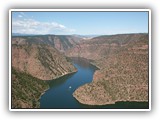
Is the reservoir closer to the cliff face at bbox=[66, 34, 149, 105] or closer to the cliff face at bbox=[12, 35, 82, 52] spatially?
the cliff face at bbox=[66, 34, 149, 105]

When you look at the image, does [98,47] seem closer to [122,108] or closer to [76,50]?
[76,50]

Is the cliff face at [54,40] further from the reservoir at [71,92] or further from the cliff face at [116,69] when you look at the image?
the reservoir at [71,92]

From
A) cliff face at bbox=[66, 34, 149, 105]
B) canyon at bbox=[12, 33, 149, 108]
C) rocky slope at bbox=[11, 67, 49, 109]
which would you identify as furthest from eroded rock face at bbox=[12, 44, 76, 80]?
cliff face at bbox=[66, 34, 149, 105]

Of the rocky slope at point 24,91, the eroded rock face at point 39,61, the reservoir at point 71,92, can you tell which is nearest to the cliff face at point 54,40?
the eroded rock face at point 39,61

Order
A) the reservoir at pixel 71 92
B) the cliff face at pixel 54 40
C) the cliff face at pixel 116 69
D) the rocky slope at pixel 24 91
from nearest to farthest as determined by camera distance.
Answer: the rocky slope at pixel 24 91, the reservoir at pixel 71 92, the cliff face at pixel 116 69, the cliff face at pixel 54 40

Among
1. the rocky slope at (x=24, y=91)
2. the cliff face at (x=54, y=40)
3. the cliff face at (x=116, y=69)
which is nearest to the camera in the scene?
the rocky slope at (x=24, y=91)

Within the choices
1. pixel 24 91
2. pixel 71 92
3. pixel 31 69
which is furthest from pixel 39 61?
pixel 24 91
